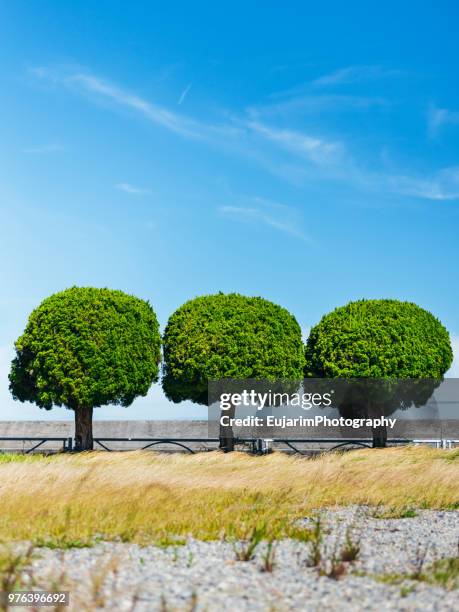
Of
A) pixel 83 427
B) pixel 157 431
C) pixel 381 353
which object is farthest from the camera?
pixel 157 431

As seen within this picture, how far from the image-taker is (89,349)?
96.5 ft

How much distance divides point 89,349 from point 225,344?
580cm

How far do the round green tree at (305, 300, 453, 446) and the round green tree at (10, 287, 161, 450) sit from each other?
7889mm

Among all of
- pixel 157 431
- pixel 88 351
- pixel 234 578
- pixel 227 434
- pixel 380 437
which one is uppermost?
pixel 88 351

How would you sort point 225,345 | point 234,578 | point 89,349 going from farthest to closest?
point 225,345 < point 89,349 < point 234,578

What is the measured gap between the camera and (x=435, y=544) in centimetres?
877

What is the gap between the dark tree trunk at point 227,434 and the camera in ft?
98.2

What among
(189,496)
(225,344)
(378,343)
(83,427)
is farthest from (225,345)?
(189,496)

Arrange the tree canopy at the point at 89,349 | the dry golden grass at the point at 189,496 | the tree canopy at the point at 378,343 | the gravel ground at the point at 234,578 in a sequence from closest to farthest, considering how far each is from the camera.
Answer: the gravel ground at the point at 234,578 → the dry golden grass at the point at 189,496 → the tree canopy at the point at 89,349 → the tree canopy at the point at 378,343

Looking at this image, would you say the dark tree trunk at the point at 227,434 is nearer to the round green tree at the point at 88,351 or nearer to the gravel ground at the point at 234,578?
the round green tree at the point at 88,351

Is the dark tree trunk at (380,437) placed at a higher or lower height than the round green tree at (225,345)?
lower

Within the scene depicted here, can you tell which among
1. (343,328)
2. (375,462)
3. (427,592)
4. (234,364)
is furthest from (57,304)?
(427,592)

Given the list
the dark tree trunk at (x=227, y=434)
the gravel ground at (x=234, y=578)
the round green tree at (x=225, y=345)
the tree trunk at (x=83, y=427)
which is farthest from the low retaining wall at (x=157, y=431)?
the gravel ground at (x=234, y=578)

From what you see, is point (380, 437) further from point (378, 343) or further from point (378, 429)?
point (378, 343)
